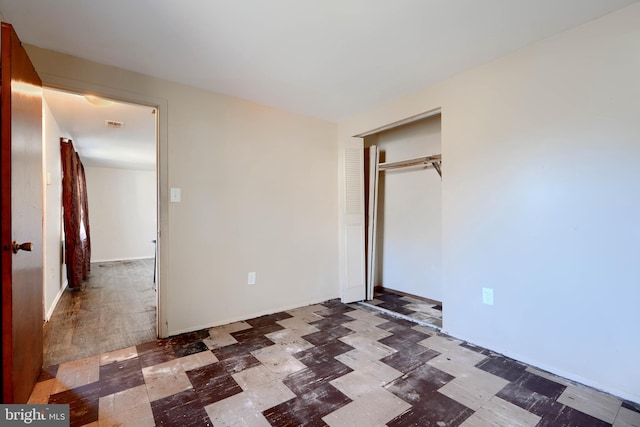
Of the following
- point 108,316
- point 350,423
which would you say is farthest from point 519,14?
point 108,316

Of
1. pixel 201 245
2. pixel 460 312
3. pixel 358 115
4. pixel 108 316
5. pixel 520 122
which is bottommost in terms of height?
pixel 108 316

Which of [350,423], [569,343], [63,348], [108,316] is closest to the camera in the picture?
[350,423]

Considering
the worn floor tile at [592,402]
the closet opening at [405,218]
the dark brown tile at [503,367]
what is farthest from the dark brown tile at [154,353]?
the worn floor tile at [592,402]

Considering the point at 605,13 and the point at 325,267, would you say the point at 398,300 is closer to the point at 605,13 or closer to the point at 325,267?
the point at 325,267

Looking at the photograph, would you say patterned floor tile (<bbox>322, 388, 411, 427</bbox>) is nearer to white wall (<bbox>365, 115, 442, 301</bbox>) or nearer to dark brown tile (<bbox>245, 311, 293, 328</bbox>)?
dark brown tile (<bbox>245, 311, 293, 328</bbox>)

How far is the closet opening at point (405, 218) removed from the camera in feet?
11.2

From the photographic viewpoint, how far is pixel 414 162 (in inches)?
134

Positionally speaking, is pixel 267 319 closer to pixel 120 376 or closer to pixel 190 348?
pixel 190 348

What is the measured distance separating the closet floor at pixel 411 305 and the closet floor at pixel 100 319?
2.38m

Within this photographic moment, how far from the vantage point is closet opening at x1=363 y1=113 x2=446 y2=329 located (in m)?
3.42

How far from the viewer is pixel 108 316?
304 centimetres

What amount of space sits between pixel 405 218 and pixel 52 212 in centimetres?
424

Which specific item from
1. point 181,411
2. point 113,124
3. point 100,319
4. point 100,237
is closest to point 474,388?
point 181,411

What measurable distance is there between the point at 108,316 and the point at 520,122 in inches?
162
